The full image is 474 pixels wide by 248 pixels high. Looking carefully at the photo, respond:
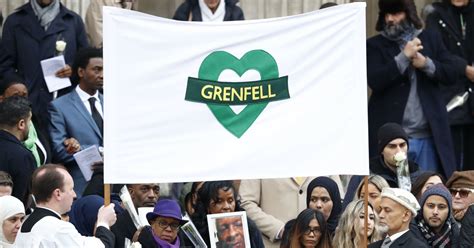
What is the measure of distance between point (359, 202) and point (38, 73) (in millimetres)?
3840

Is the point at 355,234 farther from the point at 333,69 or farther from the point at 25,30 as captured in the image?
the point at 25,30

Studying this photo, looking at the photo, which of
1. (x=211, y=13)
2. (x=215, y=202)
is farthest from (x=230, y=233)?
(x=211, y=13)

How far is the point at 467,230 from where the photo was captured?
16.9 m

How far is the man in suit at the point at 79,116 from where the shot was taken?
19.0 meters

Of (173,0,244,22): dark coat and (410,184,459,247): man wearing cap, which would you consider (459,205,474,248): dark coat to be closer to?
(410,184,459,247): man wearing cap

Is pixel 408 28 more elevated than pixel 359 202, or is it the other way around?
pixel 408 28

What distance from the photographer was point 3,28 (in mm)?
20328

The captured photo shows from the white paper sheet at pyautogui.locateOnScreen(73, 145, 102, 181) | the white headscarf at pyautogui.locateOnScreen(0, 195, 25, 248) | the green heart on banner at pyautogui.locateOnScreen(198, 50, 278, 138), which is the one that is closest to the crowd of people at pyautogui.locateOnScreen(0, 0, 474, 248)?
the white headscarf at pyautogui.locateOnScreen(0, 195, 25, 248)

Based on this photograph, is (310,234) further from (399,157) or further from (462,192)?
(399,157)

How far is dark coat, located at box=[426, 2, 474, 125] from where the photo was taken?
21.5 m

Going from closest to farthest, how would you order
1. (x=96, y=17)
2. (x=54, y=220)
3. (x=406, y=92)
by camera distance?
(x=54, y=220) → (x=406, y=92) → (x=96, y=17)

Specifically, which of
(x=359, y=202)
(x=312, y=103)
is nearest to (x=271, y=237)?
(x=359, y=202)

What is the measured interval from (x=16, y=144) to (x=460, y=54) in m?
5.65

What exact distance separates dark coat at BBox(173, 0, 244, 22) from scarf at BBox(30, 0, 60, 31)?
1228 mm
